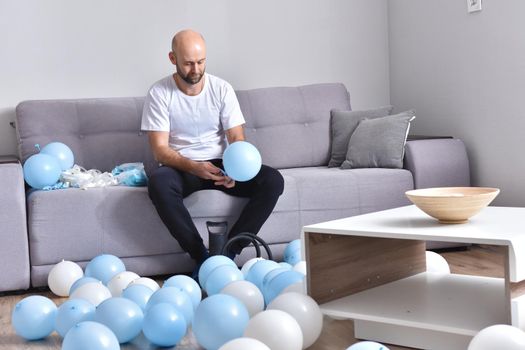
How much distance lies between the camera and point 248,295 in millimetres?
2588

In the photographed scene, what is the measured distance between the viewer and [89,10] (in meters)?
4.71

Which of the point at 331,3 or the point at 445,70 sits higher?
the point at 331,3

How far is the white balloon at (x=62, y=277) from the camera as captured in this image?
346 centimetres

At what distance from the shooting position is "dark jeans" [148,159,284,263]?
363 cm

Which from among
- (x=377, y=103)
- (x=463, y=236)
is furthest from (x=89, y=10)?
(x=463, y=236)

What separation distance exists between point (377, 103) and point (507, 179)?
4.48 feet

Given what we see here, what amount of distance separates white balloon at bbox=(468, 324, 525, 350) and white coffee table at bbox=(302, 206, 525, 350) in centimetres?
17

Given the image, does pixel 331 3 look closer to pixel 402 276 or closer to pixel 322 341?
pixel 402 276

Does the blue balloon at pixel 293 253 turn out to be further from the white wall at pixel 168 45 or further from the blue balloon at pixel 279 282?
the white wall at pixel 168 45

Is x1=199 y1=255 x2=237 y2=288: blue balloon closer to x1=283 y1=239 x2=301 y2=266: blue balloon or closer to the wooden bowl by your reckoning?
x1=283 y1=239 x2=301 y2=266: blue balloon

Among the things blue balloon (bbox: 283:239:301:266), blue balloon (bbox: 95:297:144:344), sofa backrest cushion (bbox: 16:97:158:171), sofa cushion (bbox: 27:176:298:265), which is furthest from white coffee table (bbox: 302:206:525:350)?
sofa backrest cushion (bbox: 16:97:158:171)

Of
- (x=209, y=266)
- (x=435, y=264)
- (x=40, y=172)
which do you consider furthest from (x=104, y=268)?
(x=435, y=264)

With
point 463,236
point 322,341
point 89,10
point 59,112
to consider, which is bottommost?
point 322,341

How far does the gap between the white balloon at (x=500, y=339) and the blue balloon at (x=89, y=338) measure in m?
0.94
